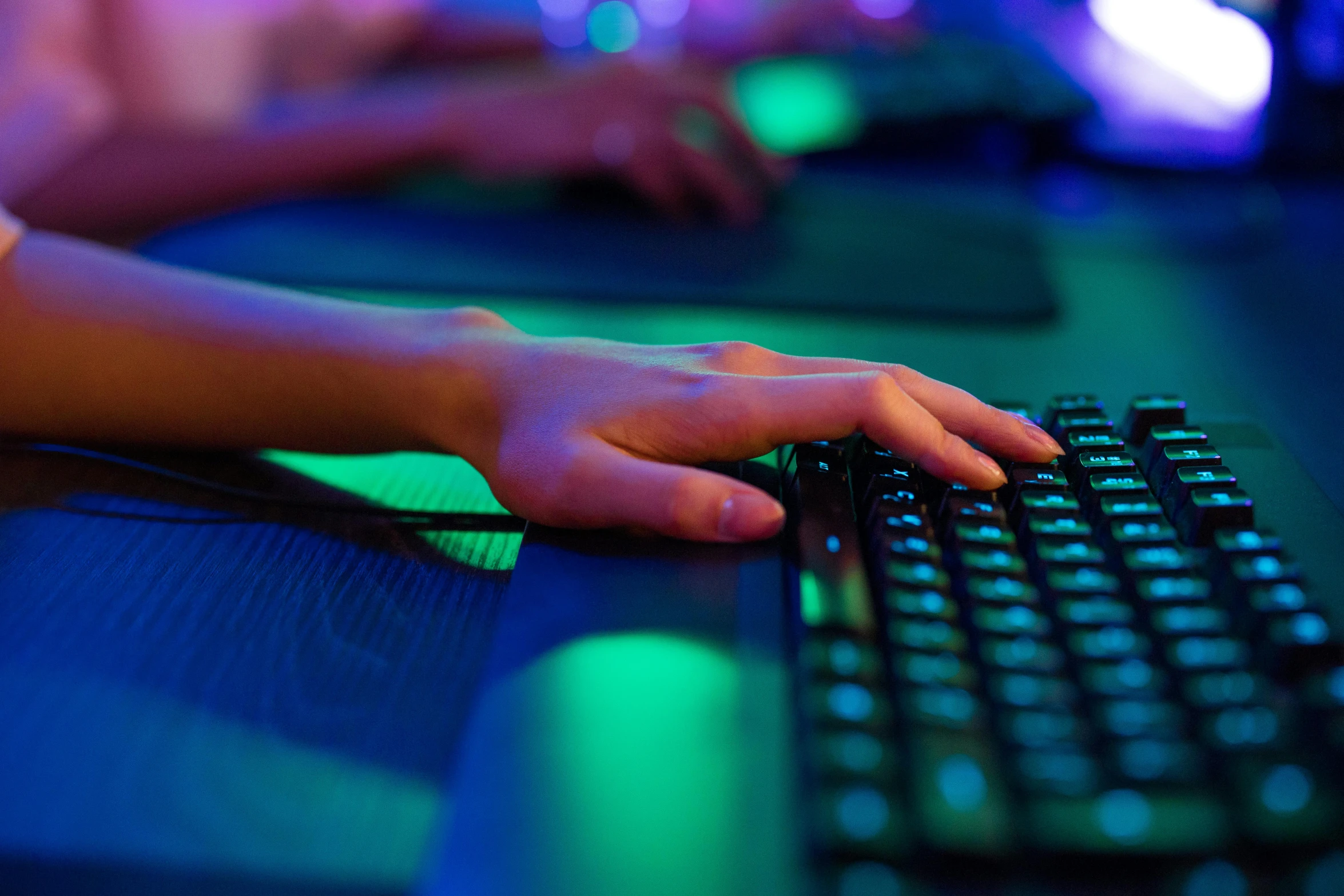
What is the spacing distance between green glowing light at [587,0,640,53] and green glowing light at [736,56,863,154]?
49cm

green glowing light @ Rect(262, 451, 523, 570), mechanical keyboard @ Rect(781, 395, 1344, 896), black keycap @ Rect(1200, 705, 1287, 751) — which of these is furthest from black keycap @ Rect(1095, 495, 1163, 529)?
green glowing light @ Rect(262, 451, 523, 570)

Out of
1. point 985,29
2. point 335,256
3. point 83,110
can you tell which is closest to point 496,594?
Result: point 335,256

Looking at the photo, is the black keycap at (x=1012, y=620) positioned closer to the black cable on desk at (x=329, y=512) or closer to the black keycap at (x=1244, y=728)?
the black keycap at (x=1244, y=728)

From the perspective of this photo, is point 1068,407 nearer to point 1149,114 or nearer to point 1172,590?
point 1172,590

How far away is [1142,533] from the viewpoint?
1.22 ft

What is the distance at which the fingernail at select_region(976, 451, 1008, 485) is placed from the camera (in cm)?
41

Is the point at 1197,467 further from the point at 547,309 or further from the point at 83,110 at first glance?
the point at 83,110

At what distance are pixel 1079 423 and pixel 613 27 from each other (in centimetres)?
142

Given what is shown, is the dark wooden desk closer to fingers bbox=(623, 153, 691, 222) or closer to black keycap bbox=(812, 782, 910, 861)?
black keycap bbox=(812, 782, 910, 861)

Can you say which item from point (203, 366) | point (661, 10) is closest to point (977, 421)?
point (203, 366)

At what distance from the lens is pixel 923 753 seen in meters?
0.28

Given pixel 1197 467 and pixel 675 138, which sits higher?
pixel 675 138

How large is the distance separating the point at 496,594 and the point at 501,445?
0.23ft

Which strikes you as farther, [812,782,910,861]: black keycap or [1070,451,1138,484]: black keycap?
[1070,451,1138,484]: black keycap
